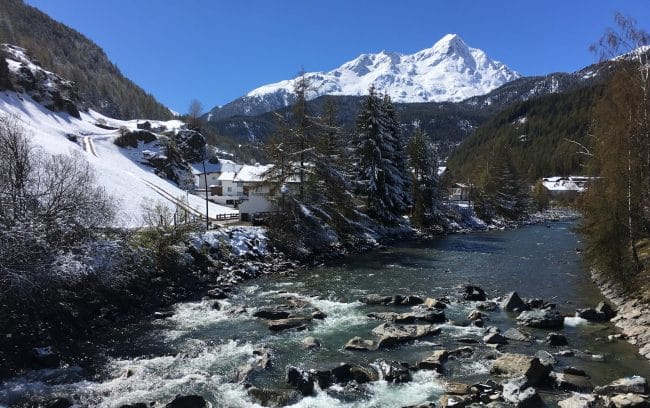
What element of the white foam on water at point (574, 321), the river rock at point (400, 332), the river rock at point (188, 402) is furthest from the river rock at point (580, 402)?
the river rock at point (188, 402)

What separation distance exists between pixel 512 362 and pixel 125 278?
1892 centimetres

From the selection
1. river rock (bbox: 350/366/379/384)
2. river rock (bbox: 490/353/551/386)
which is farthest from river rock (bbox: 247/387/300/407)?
river rock (bbox: 490/353/551/386)

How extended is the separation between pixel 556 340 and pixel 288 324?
10935 mm

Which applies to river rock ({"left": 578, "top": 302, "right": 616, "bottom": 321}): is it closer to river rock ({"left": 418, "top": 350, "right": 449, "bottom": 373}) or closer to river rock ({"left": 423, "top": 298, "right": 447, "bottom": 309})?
river rock ({"left": 423, "top": 298, "right": 447, "bottom": 309})

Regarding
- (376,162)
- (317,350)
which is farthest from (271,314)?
(376,162)

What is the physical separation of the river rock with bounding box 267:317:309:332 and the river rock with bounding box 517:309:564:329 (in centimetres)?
977

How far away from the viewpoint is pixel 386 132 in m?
54.1

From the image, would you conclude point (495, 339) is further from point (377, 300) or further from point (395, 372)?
point (377, 300)

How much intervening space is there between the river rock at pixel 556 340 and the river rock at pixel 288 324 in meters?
9.94

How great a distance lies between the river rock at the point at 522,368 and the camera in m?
13.8

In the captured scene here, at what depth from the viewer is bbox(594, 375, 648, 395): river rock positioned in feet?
41.7

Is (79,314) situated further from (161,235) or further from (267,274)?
(267,274)

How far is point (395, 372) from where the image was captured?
48.0ft

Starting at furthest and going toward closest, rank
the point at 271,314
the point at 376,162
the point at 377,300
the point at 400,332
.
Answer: the point at 376,162 < the point at 377,300 < the point at 271,314 < the point at 400,332
